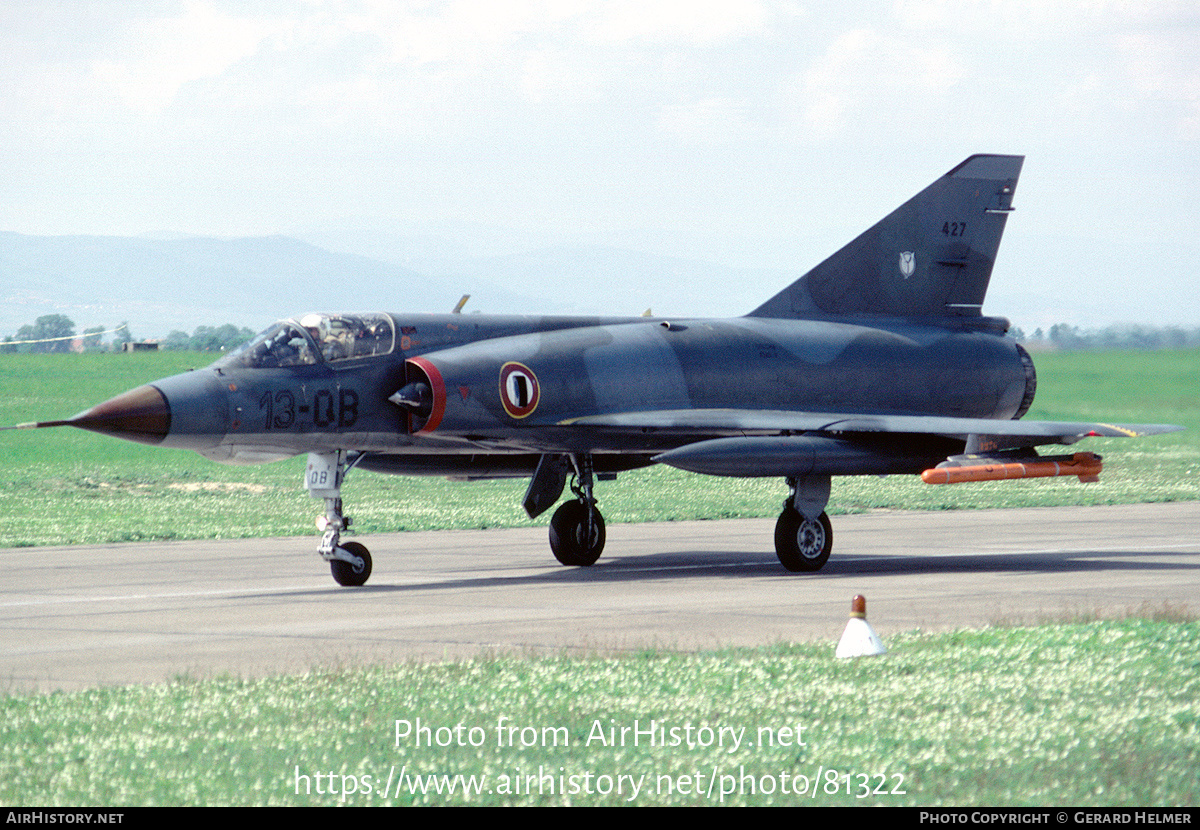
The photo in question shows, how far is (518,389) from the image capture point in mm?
18031

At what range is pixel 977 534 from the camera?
23.8 m

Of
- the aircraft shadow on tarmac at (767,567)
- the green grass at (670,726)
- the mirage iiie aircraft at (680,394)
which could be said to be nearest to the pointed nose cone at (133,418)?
the mirage iiie aircraft at (680,394)

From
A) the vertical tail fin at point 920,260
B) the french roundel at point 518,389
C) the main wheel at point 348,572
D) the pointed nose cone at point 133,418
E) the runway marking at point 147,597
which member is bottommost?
the runway marking at point 147,597

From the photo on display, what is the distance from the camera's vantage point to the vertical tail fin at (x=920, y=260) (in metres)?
22.1

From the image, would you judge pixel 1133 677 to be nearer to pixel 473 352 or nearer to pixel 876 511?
pixel 473 352

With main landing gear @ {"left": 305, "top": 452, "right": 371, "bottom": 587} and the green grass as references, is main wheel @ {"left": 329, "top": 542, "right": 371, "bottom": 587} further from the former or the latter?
the green grass

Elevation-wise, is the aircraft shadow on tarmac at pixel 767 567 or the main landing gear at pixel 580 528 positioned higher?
the main landing gear at pixel 580 528

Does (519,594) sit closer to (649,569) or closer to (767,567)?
(649,569)

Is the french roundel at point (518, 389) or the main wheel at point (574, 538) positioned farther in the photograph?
the main wheel at point (574, 538)

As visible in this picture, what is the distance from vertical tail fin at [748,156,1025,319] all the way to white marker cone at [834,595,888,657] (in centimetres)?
1134

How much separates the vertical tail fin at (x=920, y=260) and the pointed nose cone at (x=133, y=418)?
30.2 ft

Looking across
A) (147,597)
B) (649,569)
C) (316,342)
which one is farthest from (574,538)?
(147,597)

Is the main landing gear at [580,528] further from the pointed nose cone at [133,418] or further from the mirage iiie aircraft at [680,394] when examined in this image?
the pointed nose cone at [133,418]

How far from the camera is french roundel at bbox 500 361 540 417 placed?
1792 centimetres
